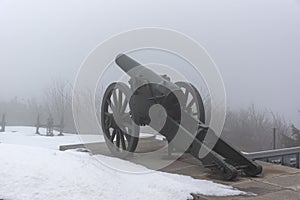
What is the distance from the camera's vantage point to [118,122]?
20.2 feet

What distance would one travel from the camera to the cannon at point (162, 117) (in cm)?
494

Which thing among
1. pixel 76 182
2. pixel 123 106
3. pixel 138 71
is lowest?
pixel 76 182

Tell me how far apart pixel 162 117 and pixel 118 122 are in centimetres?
106

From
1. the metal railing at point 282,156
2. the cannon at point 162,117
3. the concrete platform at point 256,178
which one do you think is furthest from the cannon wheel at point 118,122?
the metal railing at point 282,156

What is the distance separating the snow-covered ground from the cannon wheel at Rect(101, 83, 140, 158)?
126 centimetres

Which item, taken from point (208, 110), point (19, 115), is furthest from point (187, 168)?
point (19, 115)

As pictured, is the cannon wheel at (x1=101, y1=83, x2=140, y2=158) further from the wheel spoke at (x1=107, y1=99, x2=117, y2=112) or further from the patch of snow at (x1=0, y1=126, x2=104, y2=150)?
the patch of snow at (x1=0, y1=126, x2=104, y2=150)

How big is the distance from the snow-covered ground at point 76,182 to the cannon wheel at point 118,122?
4.13 ft

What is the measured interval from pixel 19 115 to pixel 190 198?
7.43m

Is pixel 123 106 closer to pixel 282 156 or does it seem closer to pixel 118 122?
pixel 118 122

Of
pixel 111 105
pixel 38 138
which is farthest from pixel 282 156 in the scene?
pixel 38 138

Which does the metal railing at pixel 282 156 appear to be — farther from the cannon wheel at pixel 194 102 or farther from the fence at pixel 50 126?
the fence at pixel 50 126

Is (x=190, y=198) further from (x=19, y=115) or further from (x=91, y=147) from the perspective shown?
(x=19, y=115)

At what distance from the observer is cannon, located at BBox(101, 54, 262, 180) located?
4938mm
